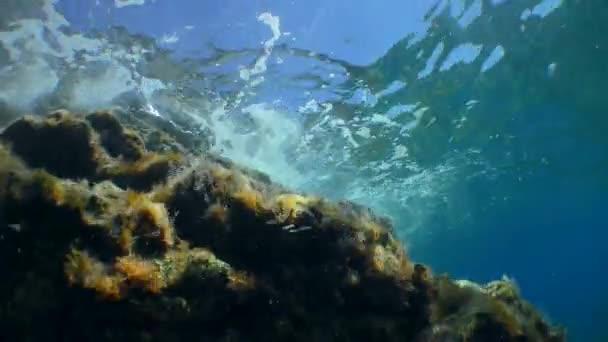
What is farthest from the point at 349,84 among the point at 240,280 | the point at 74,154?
the point at 240,280

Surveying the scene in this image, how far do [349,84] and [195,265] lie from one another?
12.2 metres

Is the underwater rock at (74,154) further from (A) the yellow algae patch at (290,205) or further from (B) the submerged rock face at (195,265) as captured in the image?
(A) the yellow algae patch at (290,205)

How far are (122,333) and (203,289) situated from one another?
0.85m

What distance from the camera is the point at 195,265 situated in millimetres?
4539

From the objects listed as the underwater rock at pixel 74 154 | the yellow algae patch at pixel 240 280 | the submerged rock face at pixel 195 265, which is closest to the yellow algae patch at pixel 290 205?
the submerged rock face at pixel 195 265

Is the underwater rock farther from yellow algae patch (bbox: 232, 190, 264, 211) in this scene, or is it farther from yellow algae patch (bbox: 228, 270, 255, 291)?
yellow algae patch (bbox: 228, 270, 255, 291)

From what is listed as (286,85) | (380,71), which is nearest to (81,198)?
(286,85)

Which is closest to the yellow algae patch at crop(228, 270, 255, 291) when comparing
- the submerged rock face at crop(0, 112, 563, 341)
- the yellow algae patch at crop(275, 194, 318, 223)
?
the submerged rock face at crop(0, 112, 563, 341)

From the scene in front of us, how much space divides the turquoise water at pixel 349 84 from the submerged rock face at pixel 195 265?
3302 millimetres

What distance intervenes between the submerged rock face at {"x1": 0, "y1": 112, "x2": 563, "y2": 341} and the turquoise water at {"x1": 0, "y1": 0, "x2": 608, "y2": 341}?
3.30 meters

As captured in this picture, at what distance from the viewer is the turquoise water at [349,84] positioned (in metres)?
11.7

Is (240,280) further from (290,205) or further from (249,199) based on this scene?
(290,205)

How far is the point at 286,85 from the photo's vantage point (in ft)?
49.0

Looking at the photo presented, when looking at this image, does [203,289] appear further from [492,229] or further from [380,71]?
[492,229]
